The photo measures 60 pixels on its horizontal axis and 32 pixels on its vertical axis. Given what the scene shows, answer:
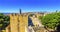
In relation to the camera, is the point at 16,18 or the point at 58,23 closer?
the point at 16,18

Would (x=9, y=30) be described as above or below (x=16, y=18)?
below

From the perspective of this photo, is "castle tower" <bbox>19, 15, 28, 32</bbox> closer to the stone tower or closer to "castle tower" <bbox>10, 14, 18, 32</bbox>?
the stone tower

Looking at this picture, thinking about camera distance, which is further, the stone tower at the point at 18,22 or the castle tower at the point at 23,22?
the stone tower at the point at 18,22

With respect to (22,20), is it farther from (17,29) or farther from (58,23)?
(58,23)

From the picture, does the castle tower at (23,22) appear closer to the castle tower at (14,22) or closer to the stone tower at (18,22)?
the stone tower at (18,22)

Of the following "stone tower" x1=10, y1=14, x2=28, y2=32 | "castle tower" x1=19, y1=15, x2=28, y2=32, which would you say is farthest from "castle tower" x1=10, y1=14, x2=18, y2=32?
"castle tower" x1=19, y1=15, x2=28, y2=32

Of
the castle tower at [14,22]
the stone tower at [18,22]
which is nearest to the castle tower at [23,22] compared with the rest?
the stone tower at [18,22]

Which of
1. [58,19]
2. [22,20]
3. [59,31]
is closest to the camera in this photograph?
[22,20]

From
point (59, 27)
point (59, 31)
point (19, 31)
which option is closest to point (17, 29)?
point (19, 31)

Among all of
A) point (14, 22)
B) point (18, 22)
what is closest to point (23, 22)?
point (18, 22)
